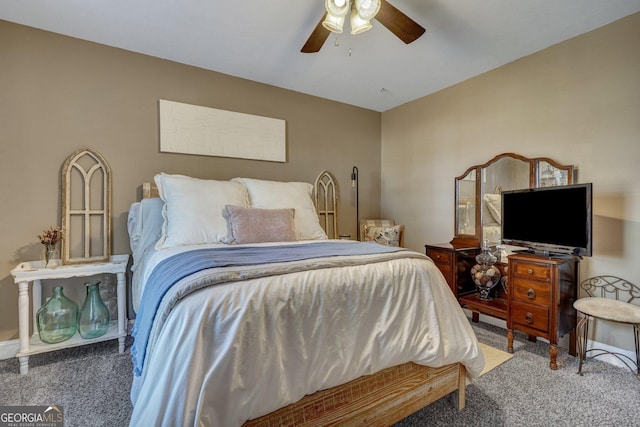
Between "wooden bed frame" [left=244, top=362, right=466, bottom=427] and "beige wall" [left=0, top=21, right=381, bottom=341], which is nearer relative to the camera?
"wooden bed frame" [left=244, top=362, right=466, bottom=427]

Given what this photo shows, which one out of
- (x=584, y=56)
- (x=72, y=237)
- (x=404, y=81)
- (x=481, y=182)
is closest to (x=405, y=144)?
(x=404, y=81)

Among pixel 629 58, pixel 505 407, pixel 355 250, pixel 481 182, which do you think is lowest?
pixel 505 407

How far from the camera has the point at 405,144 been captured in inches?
156

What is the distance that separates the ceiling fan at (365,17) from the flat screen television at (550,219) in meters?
1.60

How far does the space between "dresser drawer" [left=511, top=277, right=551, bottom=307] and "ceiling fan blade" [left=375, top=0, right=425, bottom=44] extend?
1.97m

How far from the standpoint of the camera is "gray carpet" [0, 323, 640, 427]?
1575 mm

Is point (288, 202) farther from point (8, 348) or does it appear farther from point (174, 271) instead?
point (8, 348)

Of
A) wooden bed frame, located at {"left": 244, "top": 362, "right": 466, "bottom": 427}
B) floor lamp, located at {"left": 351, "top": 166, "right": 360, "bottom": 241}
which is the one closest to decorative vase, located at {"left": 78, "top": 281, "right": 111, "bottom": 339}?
wooden bed frame, located at {"left": 244, "top": 362, "right": 466, "bottom": 427}

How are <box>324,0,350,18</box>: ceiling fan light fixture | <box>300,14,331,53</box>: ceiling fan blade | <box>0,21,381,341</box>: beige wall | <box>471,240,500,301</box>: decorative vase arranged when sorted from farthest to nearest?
<box>471,240,500,301</box>: decorative vase < <box>0,21,381,341</box>: beige wall < <box>300,14,331,53</box>: ceiling fan blade < <box>324,0,350,18</box>: ceiling fan light fixture

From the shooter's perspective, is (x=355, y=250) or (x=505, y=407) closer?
(x=505, y=407)

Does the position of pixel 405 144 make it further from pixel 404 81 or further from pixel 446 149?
pixel 404 81

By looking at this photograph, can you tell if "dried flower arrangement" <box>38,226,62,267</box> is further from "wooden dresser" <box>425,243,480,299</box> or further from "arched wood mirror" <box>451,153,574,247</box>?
"arched wood mirror" <box>451,153,574,247</box>

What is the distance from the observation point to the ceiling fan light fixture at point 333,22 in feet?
5.78

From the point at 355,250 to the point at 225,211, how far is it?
122 cm
